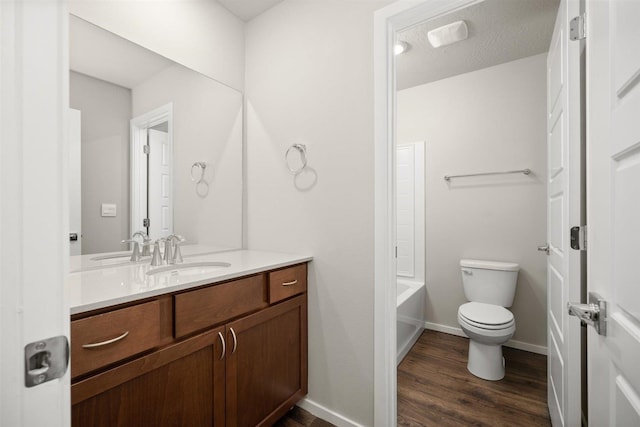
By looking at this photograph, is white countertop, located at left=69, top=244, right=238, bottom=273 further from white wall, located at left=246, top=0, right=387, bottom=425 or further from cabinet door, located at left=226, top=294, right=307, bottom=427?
cabinet door, located at left=226, top=294, right=307, bottom=427

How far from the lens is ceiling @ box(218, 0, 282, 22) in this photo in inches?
73.9

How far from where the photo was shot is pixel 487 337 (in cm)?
196

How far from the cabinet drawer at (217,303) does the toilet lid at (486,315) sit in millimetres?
1462

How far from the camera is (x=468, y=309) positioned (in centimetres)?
220

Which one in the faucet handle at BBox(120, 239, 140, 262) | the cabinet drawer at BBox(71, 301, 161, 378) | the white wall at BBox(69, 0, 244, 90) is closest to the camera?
the cabinet drawer at BBox(71, 301, 161, 378)

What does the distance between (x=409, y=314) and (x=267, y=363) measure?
4.79ft

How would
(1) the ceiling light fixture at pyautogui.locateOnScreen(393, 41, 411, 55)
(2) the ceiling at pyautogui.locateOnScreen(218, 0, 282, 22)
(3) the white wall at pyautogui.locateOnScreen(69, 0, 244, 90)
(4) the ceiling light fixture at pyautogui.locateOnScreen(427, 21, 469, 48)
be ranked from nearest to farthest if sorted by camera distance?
(3) the white wall at pyautogui.locateOnScreen(69, 0, 244, 90) < (2) the ceiling at pyautogui.locateOnScreen(218, 0, 282, 22) < (4) the ceiling light fixture at pyautogui.locateOnScreen(427, 21, 469, 48) < (1) the ceiling light fixture at pyautogui.locateOnScreen(393, 41, 411, 55)

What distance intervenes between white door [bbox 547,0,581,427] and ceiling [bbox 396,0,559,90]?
635 millimetres

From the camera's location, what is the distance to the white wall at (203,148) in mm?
1679

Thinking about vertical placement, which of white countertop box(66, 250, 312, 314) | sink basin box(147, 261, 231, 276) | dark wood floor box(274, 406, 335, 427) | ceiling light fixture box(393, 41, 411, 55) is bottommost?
dark wood floor box(274, 406, 335, 427)

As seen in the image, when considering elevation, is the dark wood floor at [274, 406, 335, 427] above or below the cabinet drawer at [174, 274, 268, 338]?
below

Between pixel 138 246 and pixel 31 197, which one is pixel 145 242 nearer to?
pixel 138 246

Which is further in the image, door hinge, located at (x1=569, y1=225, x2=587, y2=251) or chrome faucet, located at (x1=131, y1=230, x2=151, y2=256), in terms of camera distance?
chrome faucet, located at (x1=131, y1=230, x2=151, y2=256)

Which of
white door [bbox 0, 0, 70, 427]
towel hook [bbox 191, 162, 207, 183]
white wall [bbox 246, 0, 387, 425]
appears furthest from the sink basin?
white door [bbox 0, 0, 70, 427]
